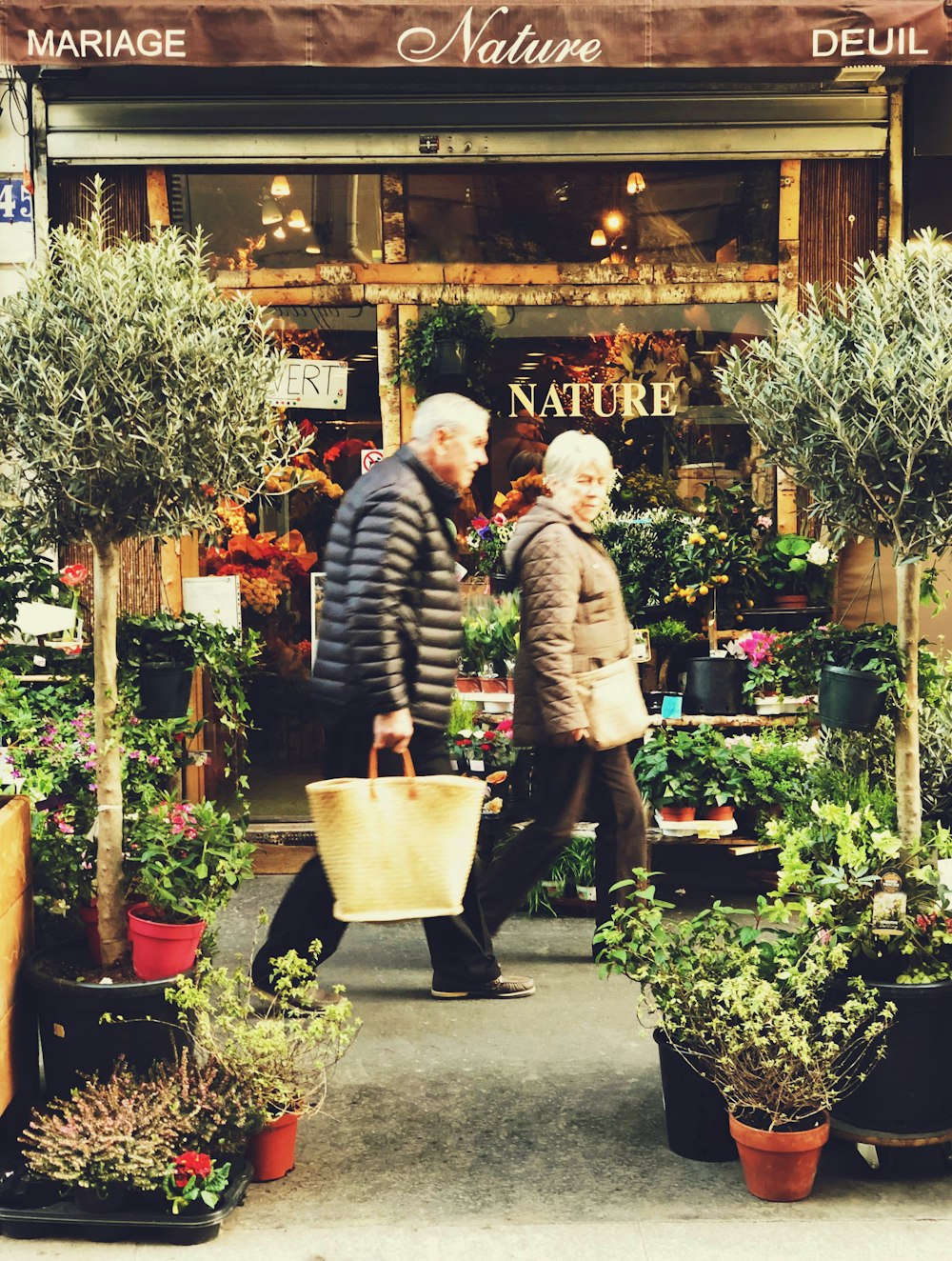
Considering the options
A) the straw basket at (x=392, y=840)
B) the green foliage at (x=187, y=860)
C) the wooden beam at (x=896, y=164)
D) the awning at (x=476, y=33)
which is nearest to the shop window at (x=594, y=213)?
the wooden beam at (x=896, y=164)

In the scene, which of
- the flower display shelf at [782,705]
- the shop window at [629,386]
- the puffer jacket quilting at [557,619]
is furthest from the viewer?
the shop window at [629,386]

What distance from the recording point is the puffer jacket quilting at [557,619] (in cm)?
485

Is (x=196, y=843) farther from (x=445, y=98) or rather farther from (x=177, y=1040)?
(x=445, y=98)

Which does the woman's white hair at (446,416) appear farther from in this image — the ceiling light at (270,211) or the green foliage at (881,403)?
the ceiling light at (270,211)

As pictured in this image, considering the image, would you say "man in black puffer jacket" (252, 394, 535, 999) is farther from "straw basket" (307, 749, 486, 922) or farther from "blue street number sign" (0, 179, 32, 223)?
"blue street number sign" (0, 179, 32, 223)

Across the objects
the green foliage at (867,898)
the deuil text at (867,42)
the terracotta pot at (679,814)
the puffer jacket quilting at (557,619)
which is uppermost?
the deuil text at (867,42)

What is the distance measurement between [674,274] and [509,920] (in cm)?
333

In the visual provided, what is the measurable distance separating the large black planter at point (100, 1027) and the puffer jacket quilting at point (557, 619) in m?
1.67

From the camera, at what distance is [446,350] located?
6.74 m

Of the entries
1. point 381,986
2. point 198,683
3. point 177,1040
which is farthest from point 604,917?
point 198,683

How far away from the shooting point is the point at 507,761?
639cm

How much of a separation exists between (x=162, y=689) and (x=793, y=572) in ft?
10.0

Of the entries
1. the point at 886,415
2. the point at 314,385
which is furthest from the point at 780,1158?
the point at 314,385

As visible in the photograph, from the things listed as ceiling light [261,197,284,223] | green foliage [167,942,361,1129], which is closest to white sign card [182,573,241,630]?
ceiling light [261,197,284,223]
